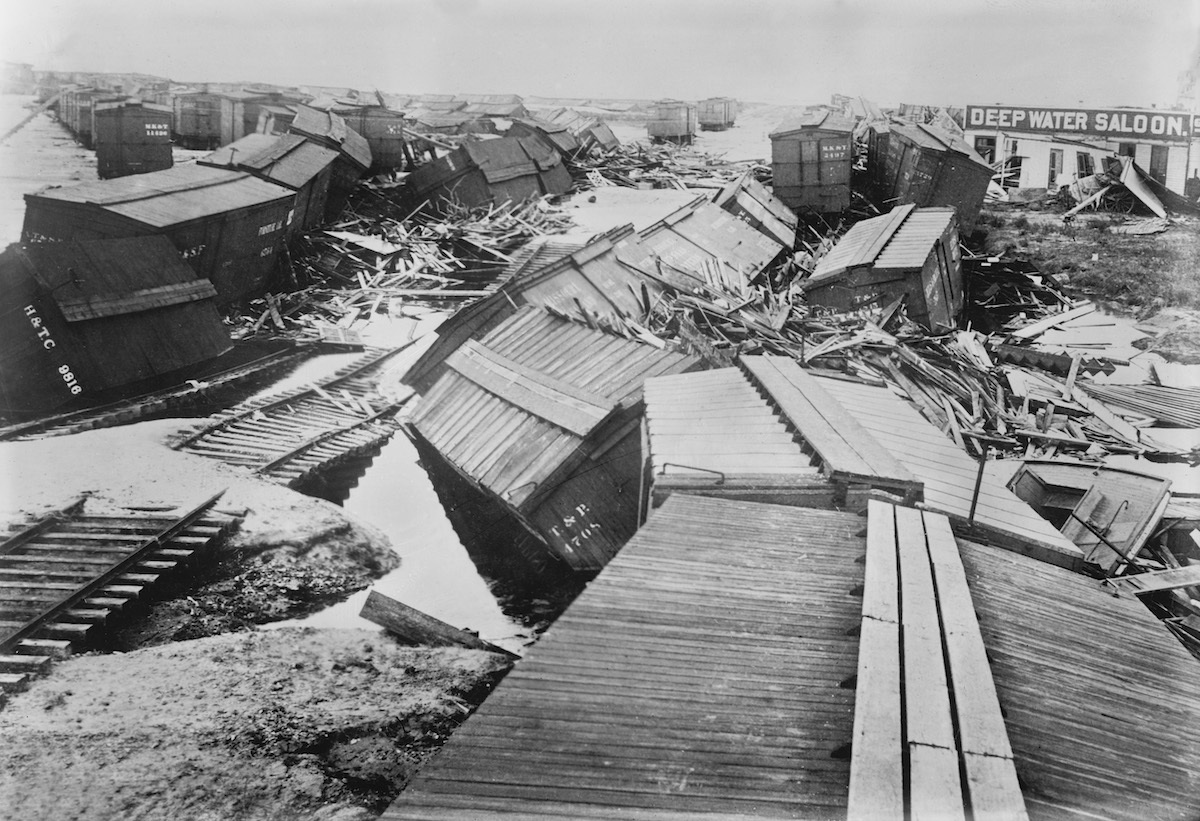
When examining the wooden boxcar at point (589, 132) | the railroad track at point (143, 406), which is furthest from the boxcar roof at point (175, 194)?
the wooden boxcar at point (589, 132)

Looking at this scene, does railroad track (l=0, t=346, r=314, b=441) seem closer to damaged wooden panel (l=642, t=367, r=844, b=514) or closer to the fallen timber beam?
the fallen timber beam

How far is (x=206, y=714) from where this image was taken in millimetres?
9156

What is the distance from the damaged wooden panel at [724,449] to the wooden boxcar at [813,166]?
75.7ft

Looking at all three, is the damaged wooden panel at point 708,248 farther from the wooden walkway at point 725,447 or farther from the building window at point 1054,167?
the building window at point 1054,167

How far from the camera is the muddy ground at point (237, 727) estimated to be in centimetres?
782

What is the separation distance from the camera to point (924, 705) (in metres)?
4.68

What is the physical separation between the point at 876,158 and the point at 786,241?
375 inches

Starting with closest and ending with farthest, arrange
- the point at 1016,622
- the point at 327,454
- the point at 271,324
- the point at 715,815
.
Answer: the point at 715,815 < the point at 1016,622 < the point at 327,454 < the point at 271,324

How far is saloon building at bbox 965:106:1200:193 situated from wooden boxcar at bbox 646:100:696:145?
66.4 feet

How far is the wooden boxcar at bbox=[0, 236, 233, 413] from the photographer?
54.9ft

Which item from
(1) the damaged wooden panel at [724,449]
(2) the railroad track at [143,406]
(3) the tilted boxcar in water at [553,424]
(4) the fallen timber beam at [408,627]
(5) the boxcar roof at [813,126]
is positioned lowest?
(4) the fallen timber beam at [408,627]

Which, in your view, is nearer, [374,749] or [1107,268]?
[374,749]

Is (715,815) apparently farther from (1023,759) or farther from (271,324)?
(271,324)

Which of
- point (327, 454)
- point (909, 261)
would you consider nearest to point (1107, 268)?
point (909, 261)
